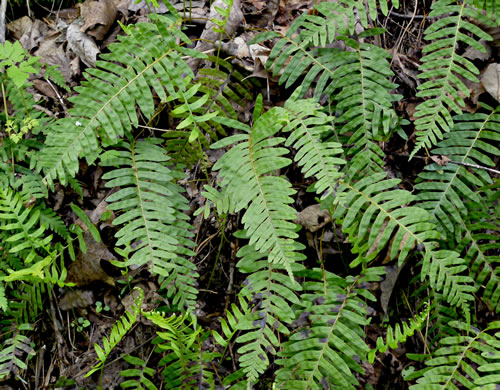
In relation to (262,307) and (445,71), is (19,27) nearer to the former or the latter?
(262,307)

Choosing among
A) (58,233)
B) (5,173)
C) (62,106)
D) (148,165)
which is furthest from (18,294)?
(62,106)

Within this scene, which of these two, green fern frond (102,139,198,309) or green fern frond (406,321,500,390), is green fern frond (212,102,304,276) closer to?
green fern frond (102,139,198,309)

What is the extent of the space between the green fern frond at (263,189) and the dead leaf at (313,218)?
35 centimetres

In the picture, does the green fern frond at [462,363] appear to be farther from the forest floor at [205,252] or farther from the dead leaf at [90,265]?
the dead leaf at [90,265]

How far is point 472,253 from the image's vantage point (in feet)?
8.17

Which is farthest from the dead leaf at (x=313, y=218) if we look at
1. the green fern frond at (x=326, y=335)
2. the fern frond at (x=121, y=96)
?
the fern frond at (x=121, y=96)

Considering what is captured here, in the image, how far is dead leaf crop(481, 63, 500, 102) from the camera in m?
2.65

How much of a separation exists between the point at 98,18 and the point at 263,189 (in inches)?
75.0

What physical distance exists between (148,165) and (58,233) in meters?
0.71

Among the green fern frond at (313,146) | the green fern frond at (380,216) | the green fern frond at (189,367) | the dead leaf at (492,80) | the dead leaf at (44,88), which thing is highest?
the dead leaf at (492,80)

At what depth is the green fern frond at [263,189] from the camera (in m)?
1.99

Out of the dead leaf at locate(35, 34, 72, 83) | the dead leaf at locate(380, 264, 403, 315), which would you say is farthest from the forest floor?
the dead leaf at locate(35, 34, 72, 83)

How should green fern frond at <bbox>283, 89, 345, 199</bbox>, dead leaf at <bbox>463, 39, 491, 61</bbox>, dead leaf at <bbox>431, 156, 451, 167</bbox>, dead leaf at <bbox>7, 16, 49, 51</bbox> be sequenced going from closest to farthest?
green fern frond at <bbox>283, 89, 345, 199</bbox> < dead leaf at <bbox>431, 156, 451, 167</bbox> < dead leaf at <bbox>463, 39, 491, 61</bbox> < dead leaf at <bbox>7, 16, 49, 51</bbox>

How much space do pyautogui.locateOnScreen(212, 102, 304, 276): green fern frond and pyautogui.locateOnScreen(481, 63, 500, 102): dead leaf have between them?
1.33 m
